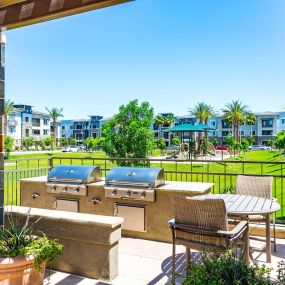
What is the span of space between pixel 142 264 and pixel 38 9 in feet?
8.55

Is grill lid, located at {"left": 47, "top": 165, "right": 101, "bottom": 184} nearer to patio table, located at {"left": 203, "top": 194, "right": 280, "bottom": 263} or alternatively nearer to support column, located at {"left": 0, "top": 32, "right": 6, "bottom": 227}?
support column, located at {"left": 0, "top": 32, "right": 6, "bottom": 227}

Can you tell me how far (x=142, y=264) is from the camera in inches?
123

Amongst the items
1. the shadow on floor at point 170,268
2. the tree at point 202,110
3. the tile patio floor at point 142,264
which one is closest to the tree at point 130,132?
the tile patio floor at point 142,264

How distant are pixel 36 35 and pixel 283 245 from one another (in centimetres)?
463

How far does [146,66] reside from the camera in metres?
24.1

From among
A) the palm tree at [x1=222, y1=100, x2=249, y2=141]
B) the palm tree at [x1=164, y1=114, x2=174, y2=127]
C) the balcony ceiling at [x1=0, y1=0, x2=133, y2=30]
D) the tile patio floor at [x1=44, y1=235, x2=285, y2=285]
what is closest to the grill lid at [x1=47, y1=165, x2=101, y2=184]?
the tile patio floor at [x1=44, y1=235, x2=285, y2=285]

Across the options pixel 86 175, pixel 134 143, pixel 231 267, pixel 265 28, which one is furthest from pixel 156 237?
pixel 265 28

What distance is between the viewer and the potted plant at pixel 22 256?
215cm

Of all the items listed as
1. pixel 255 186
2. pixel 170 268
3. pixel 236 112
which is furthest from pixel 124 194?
pixel 236 112

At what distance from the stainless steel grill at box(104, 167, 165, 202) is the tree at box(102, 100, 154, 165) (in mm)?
7322

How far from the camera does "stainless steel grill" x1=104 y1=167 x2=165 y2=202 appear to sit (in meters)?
3.75

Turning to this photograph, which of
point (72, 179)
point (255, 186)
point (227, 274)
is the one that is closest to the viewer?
point (227, 274)

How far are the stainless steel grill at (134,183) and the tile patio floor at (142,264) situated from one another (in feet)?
1.89

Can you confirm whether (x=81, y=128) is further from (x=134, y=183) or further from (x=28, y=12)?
(x=28, y=12)
